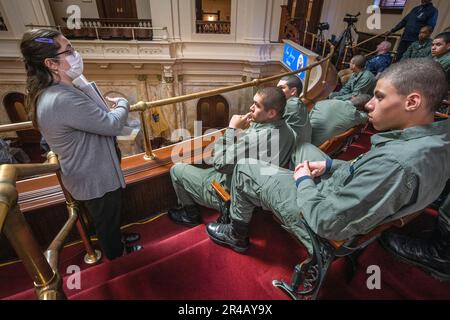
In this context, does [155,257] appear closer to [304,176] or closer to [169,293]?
[169,293]

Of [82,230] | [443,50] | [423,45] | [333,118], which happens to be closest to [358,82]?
[443,50]

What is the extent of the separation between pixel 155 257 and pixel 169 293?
32cm

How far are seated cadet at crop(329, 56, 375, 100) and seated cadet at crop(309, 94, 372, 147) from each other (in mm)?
1283

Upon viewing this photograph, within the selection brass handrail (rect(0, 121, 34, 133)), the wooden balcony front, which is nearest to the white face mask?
brass handrail (rect(0, 121, 34, 133))

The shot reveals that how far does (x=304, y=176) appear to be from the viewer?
124 centimetres

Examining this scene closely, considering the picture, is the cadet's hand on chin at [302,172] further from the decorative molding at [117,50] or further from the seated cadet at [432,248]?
the decorative molding at [117,50]

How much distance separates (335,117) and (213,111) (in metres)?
9.05

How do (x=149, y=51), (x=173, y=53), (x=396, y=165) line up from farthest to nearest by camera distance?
(x=173, y=53) < (x=149, y=51) < (x=396, y=165)

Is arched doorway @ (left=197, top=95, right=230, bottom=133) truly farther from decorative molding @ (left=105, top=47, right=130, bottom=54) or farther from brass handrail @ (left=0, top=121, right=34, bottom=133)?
brass handrail @ (left=0, top=121, right=34, bottom=133)

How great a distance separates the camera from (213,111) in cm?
1104

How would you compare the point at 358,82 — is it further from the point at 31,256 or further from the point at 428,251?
the point at 31,256

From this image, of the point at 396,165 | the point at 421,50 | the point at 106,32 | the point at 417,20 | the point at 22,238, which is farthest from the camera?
the point at 106,32

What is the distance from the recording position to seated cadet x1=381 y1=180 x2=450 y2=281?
1334 mm
